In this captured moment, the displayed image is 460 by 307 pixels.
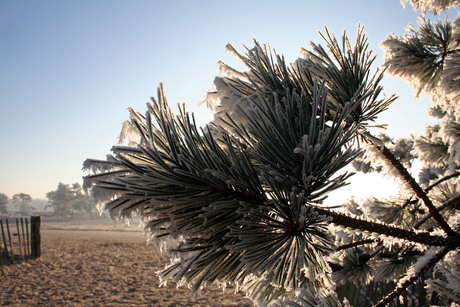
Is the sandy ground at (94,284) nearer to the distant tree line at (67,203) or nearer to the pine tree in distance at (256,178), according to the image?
the pine tree in distance at (256,178)

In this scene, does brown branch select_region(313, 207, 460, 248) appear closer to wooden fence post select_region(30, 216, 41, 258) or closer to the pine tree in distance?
the pine tree in distance

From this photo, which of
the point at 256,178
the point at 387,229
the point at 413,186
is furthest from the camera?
the point at 413,186

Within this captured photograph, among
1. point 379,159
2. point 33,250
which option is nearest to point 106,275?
point 33,250

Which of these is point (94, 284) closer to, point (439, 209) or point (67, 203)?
point (439, 209)

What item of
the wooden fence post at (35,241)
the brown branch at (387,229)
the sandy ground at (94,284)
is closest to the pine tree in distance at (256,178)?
the brown branch at (387,229)

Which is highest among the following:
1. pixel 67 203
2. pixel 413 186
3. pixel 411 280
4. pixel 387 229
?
pixel 413 186

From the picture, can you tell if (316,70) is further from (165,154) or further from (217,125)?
(165,154)

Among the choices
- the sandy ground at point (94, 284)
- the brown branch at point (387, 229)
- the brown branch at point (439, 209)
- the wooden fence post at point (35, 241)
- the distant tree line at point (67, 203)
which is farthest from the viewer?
the distant tree line at point (67, 203)

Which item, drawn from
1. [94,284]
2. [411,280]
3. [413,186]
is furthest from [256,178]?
[94,284]

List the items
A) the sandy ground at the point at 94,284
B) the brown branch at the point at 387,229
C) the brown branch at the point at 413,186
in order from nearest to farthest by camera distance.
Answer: the brown branch at the point at 387,229 → the brown branch at the point at 413,186 → the sandy ground at the point at 94,284

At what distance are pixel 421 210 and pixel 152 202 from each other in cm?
229

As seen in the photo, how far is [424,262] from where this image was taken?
1.29 metres

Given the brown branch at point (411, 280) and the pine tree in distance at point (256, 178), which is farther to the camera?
the brown branch at point (411, 280)

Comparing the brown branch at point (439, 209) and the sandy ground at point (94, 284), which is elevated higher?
the brown branch at point (439, 209)
